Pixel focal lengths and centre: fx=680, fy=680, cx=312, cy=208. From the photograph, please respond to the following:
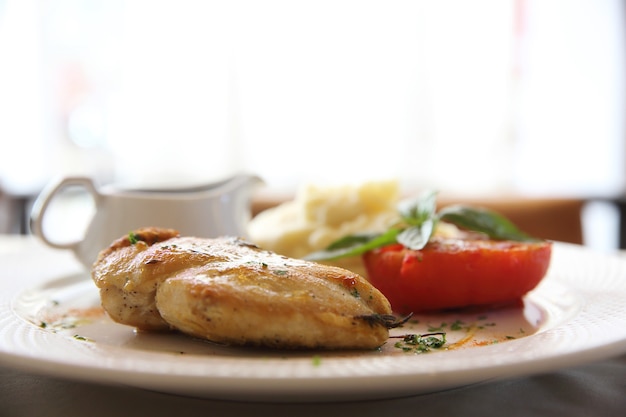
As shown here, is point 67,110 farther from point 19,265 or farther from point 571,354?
point 571,354

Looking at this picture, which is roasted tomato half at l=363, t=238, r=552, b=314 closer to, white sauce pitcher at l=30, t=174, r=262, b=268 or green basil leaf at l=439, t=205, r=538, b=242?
green basil leaf at l=439, t=205, r=538, b=242

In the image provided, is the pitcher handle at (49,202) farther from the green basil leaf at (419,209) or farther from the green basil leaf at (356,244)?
the green basil leaf at (419,209)

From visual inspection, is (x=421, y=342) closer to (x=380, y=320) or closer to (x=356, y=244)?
(x=380, y=320)

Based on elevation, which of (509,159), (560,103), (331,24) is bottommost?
(509,159)

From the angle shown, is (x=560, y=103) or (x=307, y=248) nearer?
(x=307, y=248)

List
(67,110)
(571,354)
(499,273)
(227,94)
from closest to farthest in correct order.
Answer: (571,354), (499,273), (227,94), (67,110)

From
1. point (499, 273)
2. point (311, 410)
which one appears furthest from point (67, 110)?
point (311, 410)

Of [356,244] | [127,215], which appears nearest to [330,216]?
[356,244]

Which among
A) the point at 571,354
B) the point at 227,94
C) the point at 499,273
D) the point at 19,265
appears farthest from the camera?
the point at 227,94
